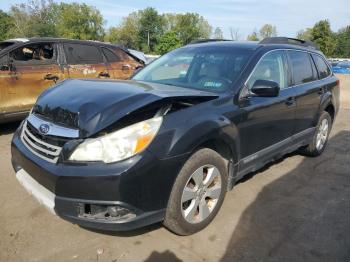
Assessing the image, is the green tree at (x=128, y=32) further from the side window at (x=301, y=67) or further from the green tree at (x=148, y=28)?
the side window at (x=301, y=67)

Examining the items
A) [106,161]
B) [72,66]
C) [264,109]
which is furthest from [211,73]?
[72,66]

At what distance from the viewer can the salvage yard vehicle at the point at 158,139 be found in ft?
9.00

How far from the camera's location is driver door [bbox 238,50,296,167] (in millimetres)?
3803

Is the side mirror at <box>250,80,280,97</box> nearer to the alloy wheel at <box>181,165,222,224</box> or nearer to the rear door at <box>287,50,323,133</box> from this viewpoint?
the alloy wheel at <box>181,165,222,224</box>

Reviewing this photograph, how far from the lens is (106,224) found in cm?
279

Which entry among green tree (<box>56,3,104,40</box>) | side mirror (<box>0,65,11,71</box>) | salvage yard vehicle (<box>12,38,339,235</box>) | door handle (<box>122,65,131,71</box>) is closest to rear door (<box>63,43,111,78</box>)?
door handle (<box>122,65,131,71</box>)

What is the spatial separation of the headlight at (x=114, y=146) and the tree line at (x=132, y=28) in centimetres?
5542

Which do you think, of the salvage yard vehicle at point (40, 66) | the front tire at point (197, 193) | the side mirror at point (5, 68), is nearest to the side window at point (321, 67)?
the front tire at point (197, 193)

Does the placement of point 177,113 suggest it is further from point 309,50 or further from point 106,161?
point 309,50

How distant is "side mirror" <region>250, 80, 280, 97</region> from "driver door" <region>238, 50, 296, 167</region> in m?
0.10

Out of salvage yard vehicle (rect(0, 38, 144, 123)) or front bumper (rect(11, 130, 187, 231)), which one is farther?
salvage yard vehicle (rect(0, 38, 144, 123))

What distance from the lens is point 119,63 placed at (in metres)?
8.02

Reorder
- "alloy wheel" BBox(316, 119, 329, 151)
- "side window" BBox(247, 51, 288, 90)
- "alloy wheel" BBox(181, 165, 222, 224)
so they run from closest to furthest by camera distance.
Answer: "alloy wheel" BBox(181, 165, 222, 224) < "side window" BBox(247, 51, 288, 90) < "alloy wheel" BBox(316, 119, 329, 151)

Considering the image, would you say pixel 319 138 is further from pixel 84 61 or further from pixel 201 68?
pixel 84 61
